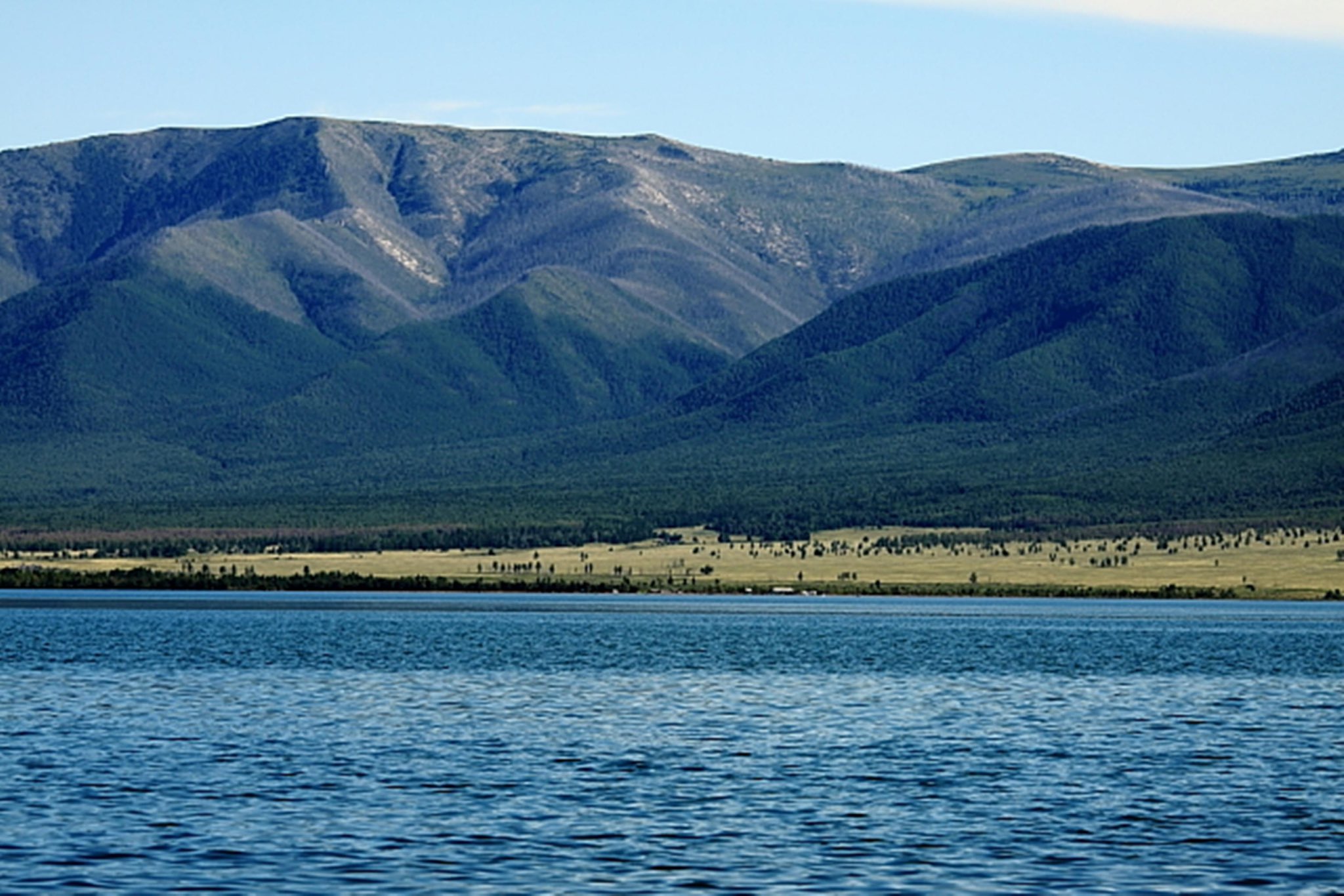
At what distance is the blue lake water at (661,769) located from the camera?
144 feet

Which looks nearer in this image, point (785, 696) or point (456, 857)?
point (456, 857)

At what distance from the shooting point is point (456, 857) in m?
44.8

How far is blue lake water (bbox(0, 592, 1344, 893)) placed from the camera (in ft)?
144

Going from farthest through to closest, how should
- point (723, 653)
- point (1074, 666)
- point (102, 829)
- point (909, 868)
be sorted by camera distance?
point (723, 653), point (1074, 666), point (102, 829), point (909, 868)

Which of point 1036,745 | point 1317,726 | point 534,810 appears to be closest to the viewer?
point 534,810

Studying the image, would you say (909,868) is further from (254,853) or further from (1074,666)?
(1074,666)

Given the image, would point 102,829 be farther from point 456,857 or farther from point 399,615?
point 399,615

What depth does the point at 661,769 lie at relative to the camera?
196 ft

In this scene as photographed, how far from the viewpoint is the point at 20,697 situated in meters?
78.1

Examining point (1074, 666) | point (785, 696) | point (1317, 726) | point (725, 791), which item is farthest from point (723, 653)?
point (725, 791)

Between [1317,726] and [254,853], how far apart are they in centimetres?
4231

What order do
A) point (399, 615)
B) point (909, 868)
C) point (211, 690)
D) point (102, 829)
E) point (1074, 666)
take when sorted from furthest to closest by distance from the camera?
point (399, 615) → point (1074, 666) → point (211, 690) → point (102, 829) → point (909, 868)

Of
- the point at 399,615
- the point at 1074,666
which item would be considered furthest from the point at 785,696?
the point at 399,615

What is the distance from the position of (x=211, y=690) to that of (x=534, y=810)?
34827mm
